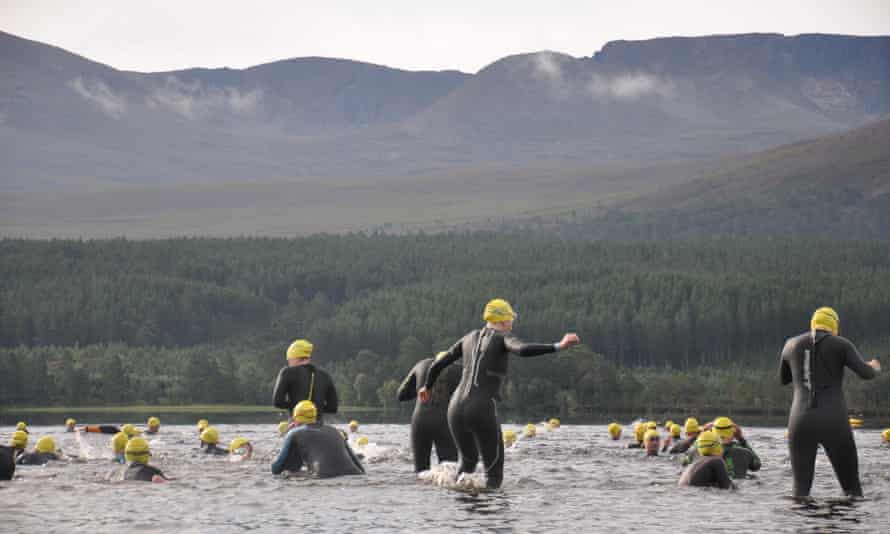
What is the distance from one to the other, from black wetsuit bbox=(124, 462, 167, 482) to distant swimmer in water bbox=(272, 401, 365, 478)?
2666 millimetres

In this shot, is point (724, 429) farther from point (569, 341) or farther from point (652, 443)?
point (652, 443)

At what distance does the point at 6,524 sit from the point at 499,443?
9280 millimetres

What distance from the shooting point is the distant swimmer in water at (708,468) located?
32906 millimetres

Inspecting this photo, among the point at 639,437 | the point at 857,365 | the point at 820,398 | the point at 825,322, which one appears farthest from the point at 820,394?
the point at 639,437

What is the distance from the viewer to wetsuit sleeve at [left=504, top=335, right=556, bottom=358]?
94.0 ft

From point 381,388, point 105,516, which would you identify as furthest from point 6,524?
point 381,388

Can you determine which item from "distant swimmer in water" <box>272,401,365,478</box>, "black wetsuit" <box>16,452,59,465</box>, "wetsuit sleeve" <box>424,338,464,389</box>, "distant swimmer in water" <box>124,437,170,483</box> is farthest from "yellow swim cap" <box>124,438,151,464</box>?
"black wetsuit" <box>16,452,59,465</box>

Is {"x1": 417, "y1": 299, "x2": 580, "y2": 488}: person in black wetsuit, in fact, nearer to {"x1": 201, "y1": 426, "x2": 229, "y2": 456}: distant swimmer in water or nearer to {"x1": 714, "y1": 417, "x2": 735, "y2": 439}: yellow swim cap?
{"x1": 714, "y1": 417, "x2": 735, "y2": 439}: yellow swim cap

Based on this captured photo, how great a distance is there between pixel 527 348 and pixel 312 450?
6202 mm

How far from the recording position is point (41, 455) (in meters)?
41.7

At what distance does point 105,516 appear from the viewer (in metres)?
27.9

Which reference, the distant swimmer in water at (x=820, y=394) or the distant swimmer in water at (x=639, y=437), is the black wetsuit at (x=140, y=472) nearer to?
the distant swimmer in water at (x=820, y=394)

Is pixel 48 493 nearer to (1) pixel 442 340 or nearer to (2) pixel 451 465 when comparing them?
(2) pixel 451 465

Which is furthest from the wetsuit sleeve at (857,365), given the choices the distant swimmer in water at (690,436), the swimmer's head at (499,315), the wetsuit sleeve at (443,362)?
the distant swimmer in water at (690,436)
